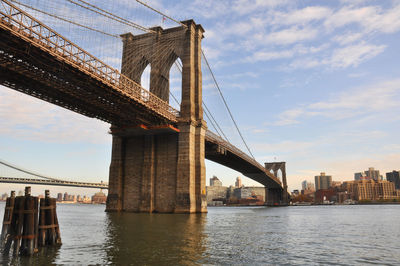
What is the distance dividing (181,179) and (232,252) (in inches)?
1228

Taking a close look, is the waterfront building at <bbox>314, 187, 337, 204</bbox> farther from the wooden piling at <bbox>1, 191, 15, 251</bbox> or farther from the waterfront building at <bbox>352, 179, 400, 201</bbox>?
the wooden piling at <bbox>1, 191, 15, 251</bbox>

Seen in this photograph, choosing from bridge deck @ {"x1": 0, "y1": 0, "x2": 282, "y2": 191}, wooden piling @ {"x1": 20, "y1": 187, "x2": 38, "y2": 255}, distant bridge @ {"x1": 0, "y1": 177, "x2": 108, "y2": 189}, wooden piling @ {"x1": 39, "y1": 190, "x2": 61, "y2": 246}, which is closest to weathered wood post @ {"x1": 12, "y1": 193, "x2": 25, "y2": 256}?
wooden piling @ {"x1": 20, "y1": 187, "x2": 38, "y2": 255}

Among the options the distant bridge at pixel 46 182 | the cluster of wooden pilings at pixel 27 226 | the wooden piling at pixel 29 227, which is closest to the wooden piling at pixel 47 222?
the cluster of wooden pilings at pixel 27 226

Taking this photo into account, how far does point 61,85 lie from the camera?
35094 millimetres

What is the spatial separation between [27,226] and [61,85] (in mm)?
24646

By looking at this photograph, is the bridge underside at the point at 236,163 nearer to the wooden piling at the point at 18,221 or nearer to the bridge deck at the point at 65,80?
the bridge deck at the point at 65,80

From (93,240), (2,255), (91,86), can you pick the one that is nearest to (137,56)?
(91,86)

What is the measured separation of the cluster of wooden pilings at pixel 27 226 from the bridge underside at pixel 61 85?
15.1m

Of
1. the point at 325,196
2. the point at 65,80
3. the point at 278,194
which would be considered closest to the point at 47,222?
the point at 65,80

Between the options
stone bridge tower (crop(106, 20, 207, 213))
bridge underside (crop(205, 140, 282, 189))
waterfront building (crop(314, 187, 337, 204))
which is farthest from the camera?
waterfront building (crop(314, 187, 337, 204))

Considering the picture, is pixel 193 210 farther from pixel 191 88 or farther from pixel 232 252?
pixel 232 252

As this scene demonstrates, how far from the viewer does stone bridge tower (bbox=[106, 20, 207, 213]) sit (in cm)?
4588

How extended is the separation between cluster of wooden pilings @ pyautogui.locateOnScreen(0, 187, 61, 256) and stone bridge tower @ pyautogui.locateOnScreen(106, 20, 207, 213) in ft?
96.4

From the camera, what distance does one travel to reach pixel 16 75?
106 feet
